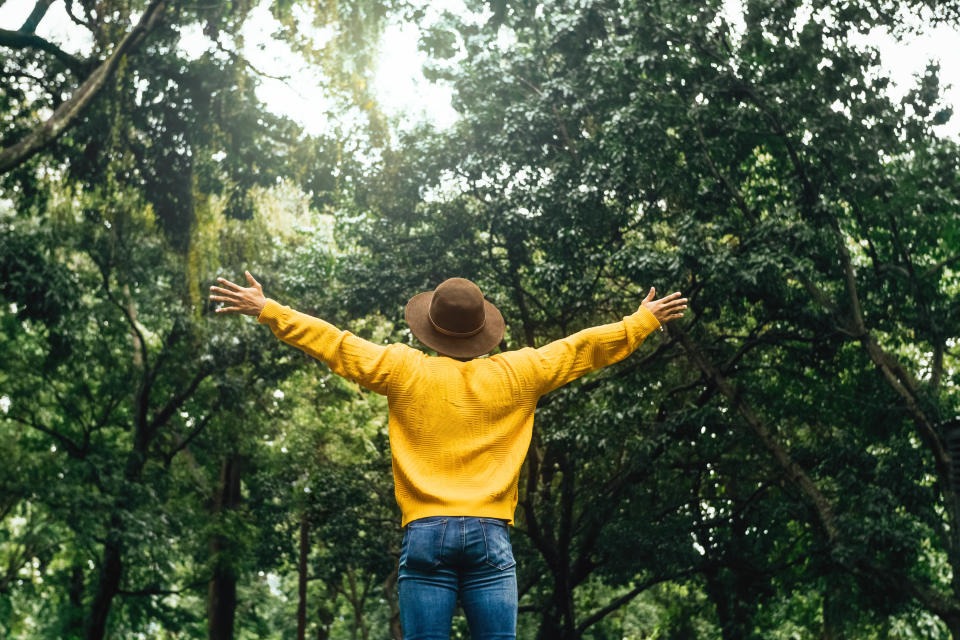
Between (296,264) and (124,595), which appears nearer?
(296,264)

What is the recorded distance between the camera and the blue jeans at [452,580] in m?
2.25

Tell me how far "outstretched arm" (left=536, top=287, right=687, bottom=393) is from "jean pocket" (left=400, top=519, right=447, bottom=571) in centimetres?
51

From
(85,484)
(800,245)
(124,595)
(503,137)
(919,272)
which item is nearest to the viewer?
(800,245)

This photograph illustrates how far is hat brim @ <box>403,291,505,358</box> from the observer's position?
8.37 feet

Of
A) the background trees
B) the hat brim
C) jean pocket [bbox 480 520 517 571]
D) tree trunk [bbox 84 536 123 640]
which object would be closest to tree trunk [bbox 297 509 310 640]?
the background trees

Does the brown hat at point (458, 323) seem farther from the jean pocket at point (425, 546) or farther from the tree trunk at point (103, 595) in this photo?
the tree trunk at point (103, 595)

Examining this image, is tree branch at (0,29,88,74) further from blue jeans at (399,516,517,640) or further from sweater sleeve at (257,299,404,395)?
blue jeans at (399,516,517,640)

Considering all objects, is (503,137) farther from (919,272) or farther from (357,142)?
(919,272)

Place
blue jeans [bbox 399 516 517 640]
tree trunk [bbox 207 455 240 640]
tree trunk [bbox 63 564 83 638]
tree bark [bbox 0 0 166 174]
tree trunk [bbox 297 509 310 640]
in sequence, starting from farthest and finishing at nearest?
tree trunk [bbox 63 564 83 638] < tree trunk [bbox 297 509 310 640] < tree trunk [bbox 207 455 240 640] < tree bark [bbox 0 0 166 174] < blue jeans [bbox 399 516 517 640]

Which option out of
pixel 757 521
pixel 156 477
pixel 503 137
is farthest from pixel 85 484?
pixel 757 521

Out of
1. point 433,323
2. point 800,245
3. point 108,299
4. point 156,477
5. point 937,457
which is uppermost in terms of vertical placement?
point 108,299

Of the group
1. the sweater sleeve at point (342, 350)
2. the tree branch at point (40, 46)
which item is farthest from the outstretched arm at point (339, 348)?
the tree branch at point (40, 46)

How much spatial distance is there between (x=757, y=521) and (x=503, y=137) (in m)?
7.14

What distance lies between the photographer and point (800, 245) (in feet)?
31.4
